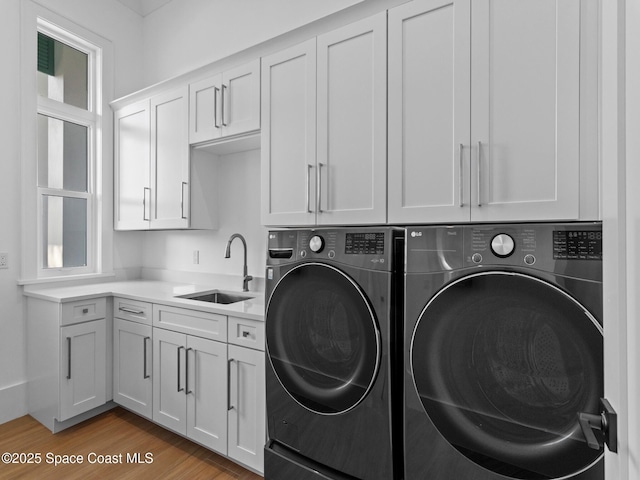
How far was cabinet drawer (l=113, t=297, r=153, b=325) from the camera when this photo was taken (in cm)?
227

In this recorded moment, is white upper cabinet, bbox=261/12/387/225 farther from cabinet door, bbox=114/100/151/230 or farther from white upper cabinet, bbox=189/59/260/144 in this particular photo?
cabinet door, bbox=114/100/151/230

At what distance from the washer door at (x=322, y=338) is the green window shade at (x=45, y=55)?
2.70 m

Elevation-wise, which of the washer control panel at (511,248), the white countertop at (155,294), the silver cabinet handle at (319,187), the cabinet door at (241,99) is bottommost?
the white countertop at (155,294)

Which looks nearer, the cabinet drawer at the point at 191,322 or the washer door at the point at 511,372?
the washer door at the point at 511,372

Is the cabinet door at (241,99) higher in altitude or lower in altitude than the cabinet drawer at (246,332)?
higher

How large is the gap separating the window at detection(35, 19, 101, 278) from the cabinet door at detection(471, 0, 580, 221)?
298cm

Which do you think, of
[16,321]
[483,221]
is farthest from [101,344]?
[483,221]

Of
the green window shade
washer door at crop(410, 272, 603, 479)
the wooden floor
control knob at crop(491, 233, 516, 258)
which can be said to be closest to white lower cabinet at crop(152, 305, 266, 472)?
the wooden floor

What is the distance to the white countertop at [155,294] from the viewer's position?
6.24 ft

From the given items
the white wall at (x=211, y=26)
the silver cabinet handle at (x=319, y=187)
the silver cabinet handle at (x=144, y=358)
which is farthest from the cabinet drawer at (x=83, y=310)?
the white wall at (x=211, y=26)

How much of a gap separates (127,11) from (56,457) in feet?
11.4

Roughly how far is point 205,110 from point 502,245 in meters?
1.98

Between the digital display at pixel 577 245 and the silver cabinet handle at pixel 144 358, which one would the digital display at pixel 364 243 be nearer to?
the digital display at pixel 577 245

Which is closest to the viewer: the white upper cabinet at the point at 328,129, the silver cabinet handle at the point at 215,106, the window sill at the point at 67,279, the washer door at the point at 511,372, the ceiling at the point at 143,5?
the washer door at the point at 511,372
